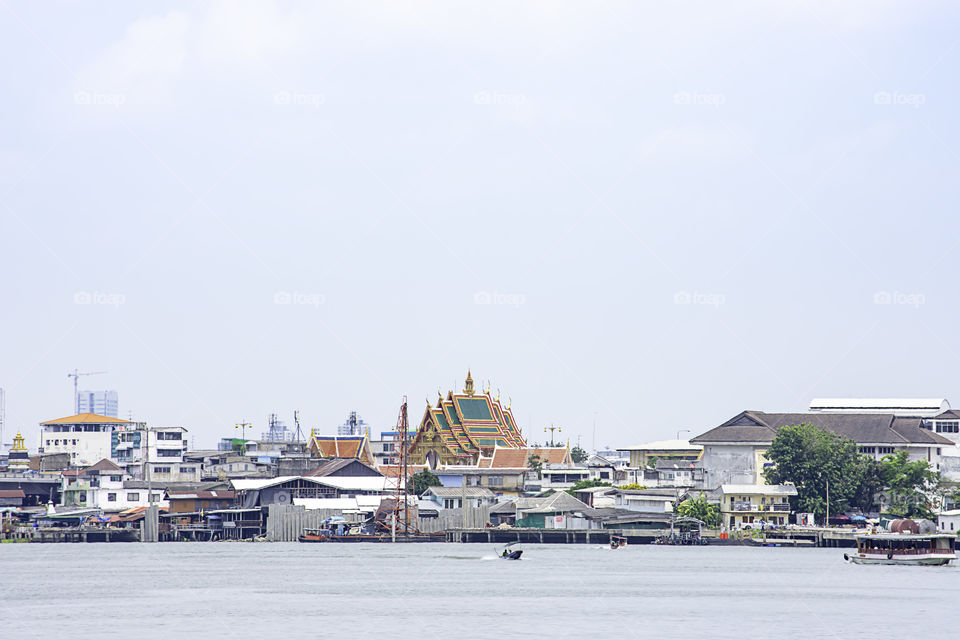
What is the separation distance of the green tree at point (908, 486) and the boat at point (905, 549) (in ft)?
73.9

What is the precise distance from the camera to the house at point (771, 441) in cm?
12050

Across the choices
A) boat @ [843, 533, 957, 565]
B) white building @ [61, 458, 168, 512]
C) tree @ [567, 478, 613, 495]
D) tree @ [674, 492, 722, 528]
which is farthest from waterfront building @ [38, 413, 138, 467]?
boat @ [843, 533, 957, 565]

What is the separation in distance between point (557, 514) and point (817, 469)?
19.6m

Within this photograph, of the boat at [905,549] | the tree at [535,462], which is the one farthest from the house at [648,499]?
the boat at [905,549]

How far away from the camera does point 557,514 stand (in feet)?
359

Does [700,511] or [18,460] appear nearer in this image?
[700,511]

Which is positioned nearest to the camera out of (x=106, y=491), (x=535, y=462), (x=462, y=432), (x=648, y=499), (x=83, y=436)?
(x=648, y=499)

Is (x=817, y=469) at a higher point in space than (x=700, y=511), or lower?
higher

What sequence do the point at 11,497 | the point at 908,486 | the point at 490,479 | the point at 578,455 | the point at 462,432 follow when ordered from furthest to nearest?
1. the point at 578,455
2. the point at 462,432
3. the point at 490,479
4. the point at 11,497
5. the point at 908,486

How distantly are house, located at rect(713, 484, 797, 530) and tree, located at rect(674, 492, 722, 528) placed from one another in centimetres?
271

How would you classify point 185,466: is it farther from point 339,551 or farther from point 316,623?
point 316,623

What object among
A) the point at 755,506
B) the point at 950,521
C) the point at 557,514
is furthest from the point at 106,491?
the point at 950,521

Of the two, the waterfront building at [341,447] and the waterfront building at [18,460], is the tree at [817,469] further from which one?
the waterfront building at [18,460]

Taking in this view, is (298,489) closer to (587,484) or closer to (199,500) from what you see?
(199,500)
